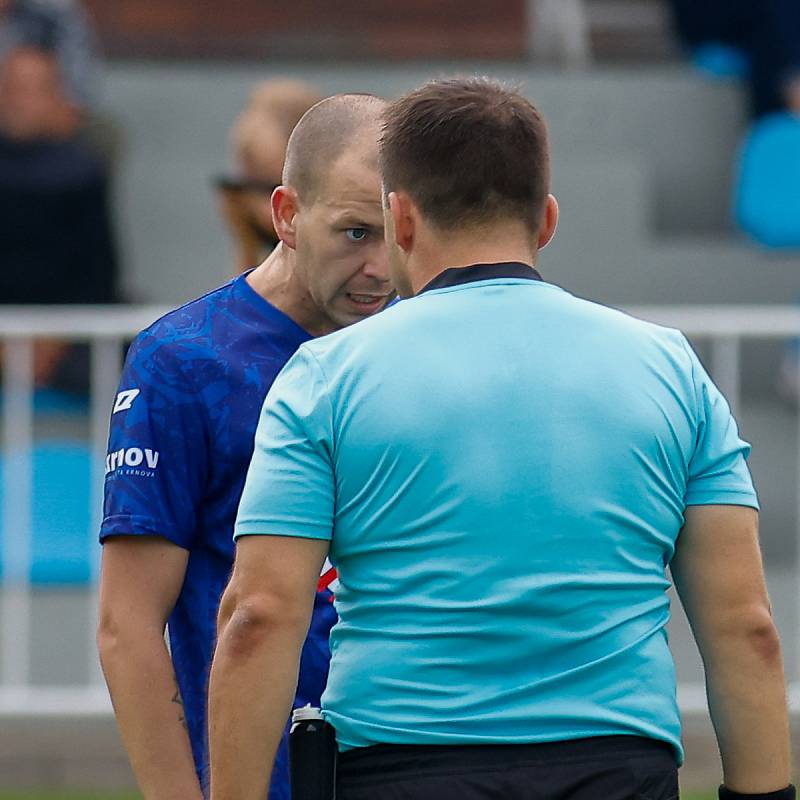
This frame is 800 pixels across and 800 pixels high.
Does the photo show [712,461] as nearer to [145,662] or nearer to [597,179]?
[145,662]

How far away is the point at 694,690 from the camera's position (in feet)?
Result: 18.2

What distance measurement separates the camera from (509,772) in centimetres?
203

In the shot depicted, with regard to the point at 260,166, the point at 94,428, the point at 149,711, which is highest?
the point at 260,166

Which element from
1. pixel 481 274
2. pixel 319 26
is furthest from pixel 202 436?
pixel 319 26

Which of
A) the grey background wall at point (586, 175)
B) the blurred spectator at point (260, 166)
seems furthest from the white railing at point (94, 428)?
the grey background wall at point (586, 175)

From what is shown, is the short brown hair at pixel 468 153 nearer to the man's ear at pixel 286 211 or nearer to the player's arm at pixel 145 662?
the man's ear at pixel 286 211

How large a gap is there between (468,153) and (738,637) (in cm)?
66

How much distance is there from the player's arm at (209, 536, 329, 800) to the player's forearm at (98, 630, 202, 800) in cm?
31

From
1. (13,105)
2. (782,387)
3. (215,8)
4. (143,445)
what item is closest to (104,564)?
(143,445)

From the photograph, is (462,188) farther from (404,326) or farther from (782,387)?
(782,387)

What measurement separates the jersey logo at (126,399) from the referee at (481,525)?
41 centimetres

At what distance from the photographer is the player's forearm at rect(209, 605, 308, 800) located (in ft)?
6.79

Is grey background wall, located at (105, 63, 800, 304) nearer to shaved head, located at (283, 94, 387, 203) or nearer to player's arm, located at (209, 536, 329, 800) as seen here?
shaved head, located at (283, 94, 387, 203)

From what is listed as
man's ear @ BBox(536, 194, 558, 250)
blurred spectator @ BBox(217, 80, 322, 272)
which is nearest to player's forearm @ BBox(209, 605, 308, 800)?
man's ear @ BBox(536, 194, 558, 250)
